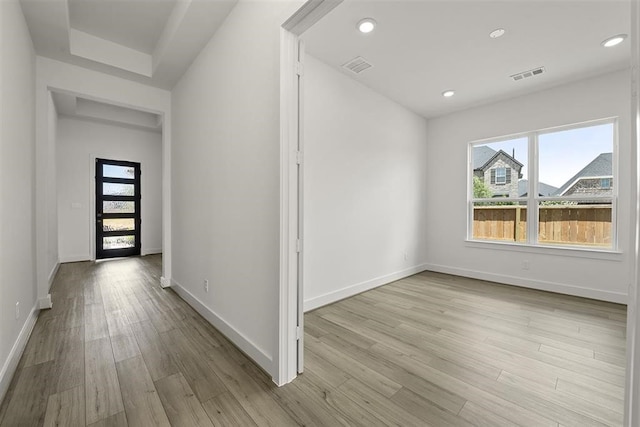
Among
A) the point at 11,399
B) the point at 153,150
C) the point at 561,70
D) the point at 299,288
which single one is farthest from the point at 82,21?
the point at 561,70

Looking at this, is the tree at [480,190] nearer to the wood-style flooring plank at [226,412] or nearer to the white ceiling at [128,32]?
the white ceiling at [128,32]

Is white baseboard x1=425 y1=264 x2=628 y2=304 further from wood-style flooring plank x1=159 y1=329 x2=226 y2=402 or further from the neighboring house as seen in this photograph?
wood-style flooring plank x1=159 y1=329 x2=226 y2=402

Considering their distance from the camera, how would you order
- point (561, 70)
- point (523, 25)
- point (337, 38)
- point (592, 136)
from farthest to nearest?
point (592, 136) < point (561, 70) < point (337, 38) < point (523, 25)

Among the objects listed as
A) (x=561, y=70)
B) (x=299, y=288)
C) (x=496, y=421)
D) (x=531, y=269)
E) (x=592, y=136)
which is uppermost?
(x=561, y=70)

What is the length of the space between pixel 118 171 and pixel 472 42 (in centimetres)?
722

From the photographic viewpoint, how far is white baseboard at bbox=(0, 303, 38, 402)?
1.68 meters

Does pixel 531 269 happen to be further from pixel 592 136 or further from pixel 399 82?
pixel 399 82

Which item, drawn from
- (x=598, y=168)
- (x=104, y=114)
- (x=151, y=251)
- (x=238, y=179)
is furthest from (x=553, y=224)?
(x=104, y=114)

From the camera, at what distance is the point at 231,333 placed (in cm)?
234

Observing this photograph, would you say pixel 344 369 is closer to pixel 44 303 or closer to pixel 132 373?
pixel 132 373

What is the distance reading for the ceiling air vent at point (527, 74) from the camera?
340 cm

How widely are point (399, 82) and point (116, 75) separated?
3790 mm

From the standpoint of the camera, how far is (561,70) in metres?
3.40

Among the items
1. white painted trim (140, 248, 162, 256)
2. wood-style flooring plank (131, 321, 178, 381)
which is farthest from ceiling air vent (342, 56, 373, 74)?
white painted trim (140, 248, 162, 256)
